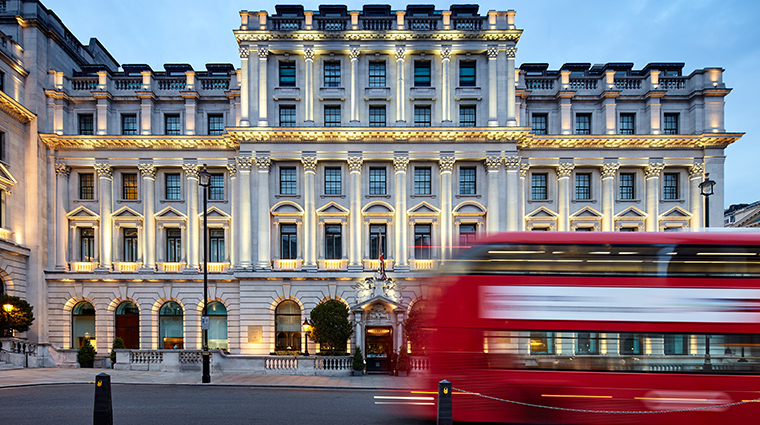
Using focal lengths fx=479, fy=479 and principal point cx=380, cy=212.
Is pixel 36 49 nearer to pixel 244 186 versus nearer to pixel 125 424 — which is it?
pixel 244 186

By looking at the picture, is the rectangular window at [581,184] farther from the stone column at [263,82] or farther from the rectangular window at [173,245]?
the rectangular window at [173,245]

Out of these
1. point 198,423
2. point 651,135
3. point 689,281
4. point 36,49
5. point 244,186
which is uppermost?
point 36,49

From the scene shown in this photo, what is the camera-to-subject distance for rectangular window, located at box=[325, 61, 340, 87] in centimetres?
3081

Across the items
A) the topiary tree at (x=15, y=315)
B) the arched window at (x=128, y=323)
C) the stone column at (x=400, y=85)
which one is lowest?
the arched window at (x=128, y=323)

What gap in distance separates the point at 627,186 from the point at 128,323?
33438mm

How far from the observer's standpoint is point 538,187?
31531 mm

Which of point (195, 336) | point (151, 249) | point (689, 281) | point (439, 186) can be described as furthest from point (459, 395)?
point (151, 249)

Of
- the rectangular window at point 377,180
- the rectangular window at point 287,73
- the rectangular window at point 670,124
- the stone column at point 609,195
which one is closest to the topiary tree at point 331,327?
the rectangular window at point 377,180

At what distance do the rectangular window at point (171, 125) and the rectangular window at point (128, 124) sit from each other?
6.51ft

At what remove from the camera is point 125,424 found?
1145 centimetres

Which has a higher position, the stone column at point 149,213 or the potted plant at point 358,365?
the stone column at point 149,213

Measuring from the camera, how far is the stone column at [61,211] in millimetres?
30578

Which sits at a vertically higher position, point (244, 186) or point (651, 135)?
point (651, 135)

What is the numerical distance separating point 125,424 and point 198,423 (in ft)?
5.60
